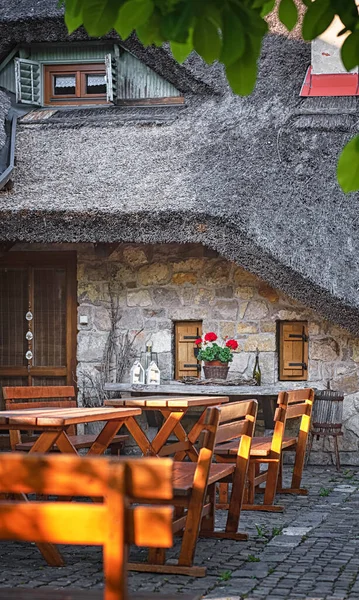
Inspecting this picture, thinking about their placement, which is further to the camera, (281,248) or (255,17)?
(281,248)

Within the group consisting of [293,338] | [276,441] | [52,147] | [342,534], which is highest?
[52,147]

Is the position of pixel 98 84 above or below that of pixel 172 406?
above

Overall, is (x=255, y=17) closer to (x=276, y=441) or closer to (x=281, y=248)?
(x=276, y=441)

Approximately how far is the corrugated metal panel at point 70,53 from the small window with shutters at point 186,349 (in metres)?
2.99

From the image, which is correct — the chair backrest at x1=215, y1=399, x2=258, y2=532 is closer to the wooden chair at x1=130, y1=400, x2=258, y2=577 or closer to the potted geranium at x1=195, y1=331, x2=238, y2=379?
the wooden chair at x1=130, y1=400, x2=258, y2=577

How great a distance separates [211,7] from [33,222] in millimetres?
6056

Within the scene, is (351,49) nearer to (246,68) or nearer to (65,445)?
(246,68)

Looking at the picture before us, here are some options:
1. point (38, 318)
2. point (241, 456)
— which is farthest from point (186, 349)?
point (241, 456)

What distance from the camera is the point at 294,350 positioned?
906 cm

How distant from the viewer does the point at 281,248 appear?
8141 millimetres

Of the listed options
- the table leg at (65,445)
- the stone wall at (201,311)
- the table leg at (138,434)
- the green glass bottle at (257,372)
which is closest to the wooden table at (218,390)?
the green glass bottle at (257,372)

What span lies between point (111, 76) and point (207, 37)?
7.69m

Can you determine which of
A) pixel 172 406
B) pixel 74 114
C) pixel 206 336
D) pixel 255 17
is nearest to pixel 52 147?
pixel 74 114

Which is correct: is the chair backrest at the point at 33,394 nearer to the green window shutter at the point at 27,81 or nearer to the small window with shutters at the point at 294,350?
the small window with shutters at the point at 294,350
